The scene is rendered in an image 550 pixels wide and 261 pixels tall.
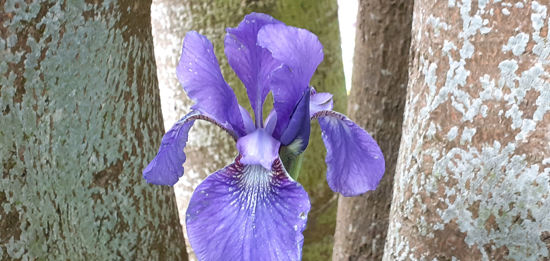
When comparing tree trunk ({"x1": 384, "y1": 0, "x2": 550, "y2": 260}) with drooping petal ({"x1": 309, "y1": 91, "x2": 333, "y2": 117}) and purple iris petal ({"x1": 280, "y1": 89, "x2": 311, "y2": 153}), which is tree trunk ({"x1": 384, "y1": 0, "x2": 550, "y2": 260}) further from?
purple iris petal ({"x1": 280, "y1": 89, "x2": 311, "y2": 153})

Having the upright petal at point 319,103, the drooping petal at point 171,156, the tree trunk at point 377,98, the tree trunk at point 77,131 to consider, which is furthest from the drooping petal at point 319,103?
the tree trunk at point 377,98

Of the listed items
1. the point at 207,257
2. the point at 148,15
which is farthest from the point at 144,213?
the point at 207,257

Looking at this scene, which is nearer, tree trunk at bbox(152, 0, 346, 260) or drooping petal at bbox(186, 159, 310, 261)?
drooping petal at bbox(186, 159, 310, 261)

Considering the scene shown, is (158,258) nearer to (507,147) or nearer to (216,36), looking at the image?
(507,147)

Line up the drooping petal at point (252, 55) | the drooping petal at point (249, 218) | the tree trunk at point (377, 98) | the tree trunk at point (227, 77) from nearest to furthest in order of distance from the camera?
the drooping petal at point (249, 218), the drooping petal at point (252, 55), the tree trunk at point (377, 98), the tree trunk at point (227, 77)

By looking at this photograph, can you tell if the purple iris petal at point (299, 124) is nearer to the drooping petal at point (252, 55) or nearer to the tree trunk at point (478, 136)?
the drooping petal at point (252, 55)

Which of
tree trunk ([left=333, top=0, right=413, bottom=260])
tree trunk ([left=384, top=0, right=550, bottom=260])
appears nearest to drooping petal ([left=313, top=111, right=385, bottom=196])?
tree trunk ([left=384, top=0, right=550, bottom=260])
